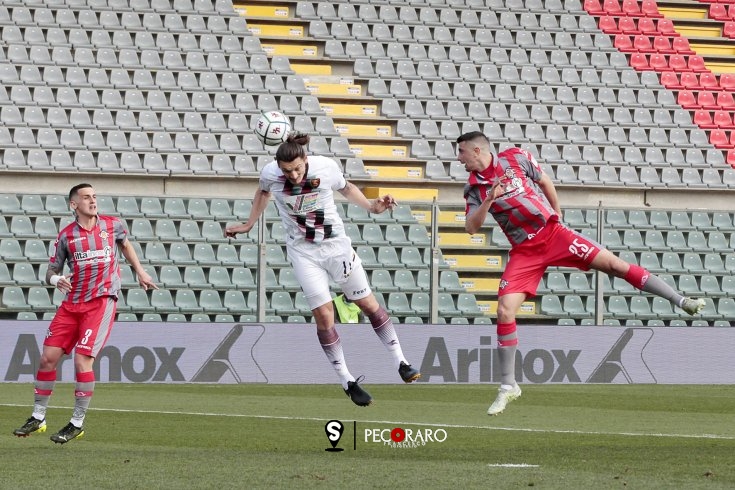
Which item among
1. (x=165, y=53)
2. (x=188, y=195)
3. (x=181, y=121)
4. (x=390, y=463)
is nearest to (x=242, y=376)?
(x=188, y=195)

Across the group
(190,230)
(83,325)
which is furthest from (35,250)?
(83,325)

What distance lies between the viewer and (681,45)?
29000 mm

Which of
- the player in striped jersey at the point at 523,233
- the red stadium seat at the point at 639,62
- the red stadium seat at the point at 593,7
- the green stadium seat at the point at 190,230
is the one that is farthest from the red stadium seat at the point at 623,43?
the player in striped jersey at the point at 523,233

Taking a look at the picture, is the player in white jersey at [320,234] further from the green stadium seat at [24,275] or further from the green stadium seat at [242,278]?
the green stadium seat at [242,278]

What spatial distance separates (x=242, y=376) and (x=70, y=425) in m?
9.39

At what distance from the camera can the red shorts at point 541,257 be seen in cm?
1020

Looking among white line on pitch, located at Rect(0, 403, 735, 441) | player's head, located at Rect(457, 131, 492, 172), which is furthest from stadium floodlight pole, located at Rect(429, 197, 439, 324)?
player's head, located at Rect(457, 131, 492, 172)

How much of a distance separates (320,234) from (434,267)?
10172 millimetres

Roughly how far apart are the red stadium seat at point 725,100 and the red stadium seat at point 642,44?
1707 mm

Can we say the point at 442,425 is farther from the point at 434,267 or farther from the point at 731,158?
the point at 731,158

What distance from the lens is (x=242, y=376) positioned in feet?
63.8

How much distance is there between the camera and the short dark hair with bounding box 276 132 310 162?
31.2ft

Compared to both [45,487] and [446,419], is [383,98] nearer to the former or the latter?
[446,419]

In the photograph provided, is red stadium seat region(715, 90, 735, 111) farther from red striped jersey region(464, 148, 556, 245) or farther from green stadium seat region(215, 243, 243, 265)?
red striped jersey region(464, 148, 556, 245)
